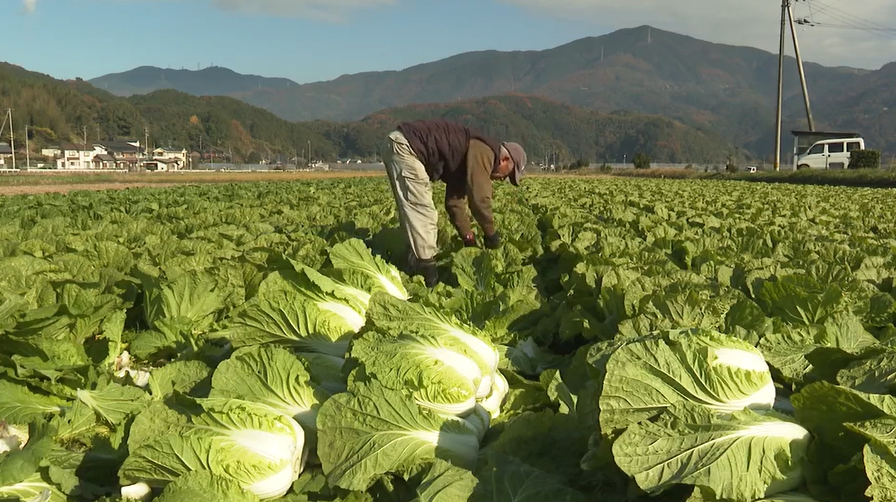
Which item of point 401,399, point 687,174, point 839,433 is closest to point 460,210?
point 401,399

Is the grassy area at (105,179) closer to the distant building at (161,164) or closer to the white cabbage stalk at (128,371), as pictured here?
the white cabbage stalk at (128,371)

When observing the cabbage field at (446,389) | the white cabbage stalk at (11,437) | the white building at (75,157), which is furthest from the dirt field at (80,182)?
the white building at (75,157)

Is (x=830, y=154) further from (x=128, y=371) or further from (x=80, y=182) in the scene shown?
(x=80, y=182)

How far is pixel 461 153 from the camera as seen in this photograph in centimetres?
568

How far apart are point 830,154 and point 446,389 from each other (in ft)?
143

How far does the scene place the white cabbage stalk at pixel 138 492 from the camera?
1.90 metres

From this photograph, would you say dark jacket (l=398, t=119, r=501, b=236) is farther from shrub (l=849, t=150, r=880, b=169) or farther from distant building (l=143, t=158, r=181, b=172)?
distant building (l=143, t=158, r=181, b=172)

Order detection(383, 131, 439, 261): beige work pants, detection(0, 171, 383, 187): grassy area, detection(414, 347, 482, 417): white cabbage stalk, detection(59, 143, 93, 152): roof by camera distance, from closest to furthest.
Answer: detection(414, 347, 482, 417): white cabbage stalk
detection(383, 131, 439, 261): beige work pants
detection(0, 171, 383, 187): grassy area
detection(59, 143, 93, 152): roof

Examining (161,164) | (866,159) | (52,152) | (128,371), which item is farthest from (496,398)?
(52,152)

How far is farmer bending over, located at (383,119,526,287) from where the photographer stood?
5.56m

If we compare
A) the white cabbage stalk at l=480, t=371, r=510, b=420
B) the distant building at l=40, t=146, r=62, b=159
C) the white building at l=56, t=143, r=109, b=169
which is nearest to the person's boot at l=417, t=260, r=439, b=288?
the white cabbage stalk at l=480, t=371, r=510, b=420

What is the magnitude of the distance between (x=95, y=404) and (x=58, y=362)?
1.09 metres

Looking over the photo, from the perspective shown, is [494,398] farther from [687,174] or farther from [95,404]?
[687,174]

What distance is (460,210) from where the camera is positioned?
602 centimetres
